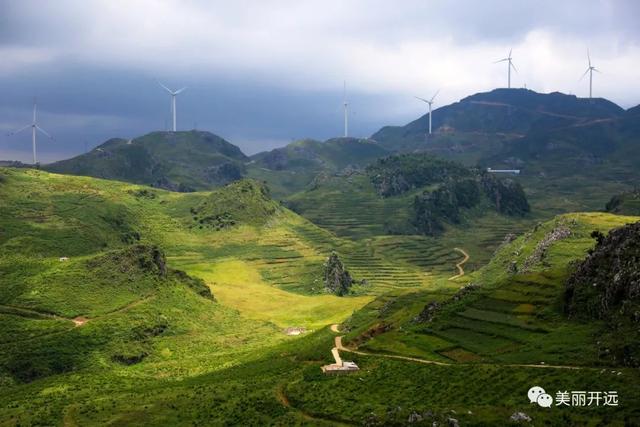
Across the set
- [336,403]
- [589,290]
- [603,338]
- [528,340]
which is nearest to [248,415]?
[336,403]

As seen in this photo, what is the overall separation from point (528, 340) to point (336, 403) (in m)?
39.7

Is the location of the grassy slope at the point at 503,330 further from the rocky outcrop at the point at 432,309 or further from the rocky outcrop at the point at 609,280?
the rocky outcrop at the point at 609,280

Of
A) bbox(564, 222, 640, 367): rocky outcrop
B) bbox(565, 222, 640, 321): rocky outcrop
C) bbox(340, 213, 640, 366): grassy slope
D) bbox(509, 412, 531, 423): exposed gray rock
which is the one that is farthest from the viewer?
bbox(565, 222, 640, 321): rocky outcrop

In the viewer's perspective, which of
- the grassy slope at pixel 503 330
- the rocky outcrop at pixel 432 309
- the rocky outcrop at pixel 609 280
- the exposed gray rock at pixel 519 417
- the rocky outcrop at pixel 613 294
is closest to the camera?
the exposed gray rock at pixel 519 417

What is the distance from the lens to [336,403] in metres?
99.1

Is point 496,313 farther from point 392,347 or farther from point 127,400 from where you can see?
point 127,400

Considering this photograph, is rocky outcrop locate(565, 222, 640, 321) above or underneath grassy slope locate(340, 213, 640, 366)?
above

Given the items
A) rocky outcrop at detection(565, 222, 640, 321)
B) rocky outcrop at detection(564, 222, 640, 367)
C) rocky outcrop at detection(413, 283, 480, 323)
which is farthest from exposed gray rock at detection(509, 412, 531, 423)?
rocky outcrop at detection(413, 283, 480, 323)

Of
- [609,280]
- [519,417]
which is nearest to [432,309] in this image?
[609,280]

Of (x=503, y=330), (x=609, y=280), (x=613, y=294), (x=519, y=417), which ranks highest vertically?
(x=609, y=280)

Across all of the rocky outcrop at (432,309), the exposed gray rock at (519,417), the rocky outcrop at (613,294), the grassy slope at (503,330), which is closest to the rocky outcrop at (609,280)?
the rocky outcrop at (613,294)

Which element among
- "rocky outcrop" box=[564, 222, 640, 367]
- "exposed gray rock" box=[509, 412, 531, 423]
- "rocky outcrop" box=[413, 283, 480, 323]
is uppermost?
"rocky outcrop" box=[564, 222, 640, 367]

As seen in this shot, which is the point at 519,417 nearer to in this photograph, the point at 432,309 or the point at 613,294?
the point at 613,294

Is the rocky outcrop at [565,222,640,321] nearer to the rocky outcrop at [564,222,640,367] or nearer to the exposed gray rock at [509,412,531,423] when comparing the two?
the rocky outcrop at [564,222,640,367]
